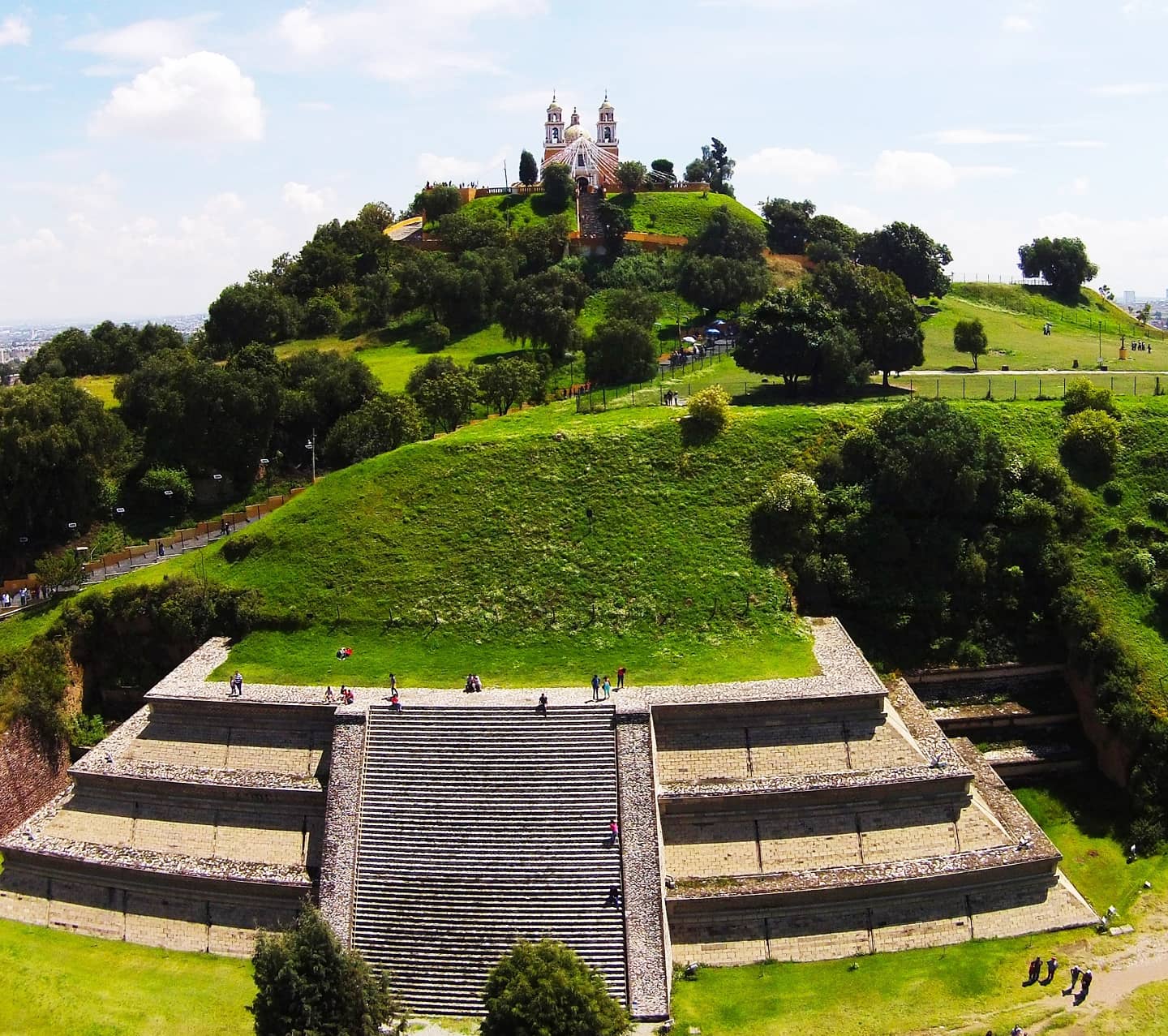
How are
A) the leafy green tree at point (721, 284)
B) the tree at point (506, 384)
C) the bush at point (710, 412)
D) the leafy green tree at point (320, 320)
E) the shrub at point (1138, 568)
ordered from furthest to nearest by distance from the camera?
the leafy green tree at point (320, 320) → the leafy green tree at point (721, 284) → the tree at point (506, 384) → the bush at point (710, 412) → the shrub at point (1138, 568)

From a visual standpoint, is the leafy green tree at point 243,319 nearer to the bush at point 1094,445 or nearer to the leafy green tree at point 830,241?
the leafy green tree at point 830,241

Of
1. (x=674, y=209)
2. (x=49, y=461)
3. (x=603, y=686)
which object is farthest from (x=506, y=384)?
(x=674, y=209)

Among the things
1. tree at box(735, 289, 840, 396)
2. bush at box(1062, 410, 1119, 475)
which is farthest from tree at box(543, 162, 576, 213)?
bush at box(1062, 410, 1119, 475)

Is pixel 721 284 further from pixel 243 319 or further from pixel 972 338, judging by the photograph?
pixel 243 319

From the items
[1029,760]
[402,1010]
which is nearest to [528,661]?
[402,1010]

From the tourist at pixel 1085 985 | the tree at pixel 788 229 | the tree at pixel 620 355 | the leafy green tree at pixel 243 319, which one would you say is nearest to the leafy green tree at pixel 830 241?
the tree at pixel 788 229

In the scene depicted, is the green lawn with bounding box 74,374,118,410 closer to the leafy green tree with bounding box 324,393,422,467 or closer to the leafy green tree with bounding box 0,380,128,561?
the leafy green tree with bounding box 0,380,128,561
